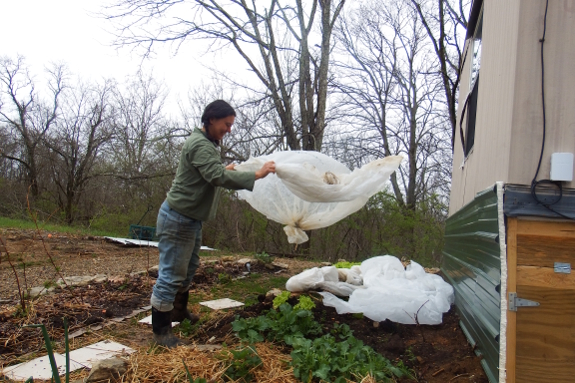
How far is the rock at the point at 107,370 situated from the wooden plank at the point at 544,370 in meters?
1.95

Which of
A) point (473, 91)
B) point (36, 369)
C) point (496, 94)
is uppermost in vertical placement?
point (473, 91)

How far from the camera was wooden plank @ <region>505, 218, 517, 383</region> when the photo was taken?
1.97 m

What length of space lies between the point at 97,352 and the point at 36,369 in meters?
0.37

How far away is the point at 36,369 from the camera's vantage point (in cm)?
243

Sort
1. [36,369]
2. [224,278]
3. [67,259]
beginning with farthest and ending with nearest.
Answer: [67,259]
[224,278]
[36,369]

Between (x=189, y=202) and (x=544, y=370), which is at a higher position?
(x=189, y=202)

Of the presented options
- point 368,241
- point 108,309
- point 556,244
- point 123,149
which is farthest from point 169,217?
point 123,149

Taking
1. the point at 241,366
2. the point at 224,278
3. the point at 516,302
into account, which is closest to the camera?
the point at 516,302

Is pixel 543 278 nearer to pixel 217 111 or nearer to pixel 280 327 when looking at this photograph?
pixel 280 327

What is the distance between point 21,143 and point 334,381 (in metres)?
22.3

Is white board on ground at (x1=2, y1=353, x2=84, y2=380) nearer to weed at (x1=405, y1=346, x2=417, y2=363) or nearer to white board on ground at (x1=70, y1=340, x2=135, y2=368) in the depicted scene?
white board on ground at (x1=70, y1=340, x2=135, y2=368)

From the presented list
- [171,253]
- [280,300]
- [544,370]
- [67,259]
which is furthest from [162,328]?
[67,259]

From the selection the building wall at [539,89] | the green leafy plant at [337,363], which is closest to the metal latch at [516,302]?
the building wall at [539,89]

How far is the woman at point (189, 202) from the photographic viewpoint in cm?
270
